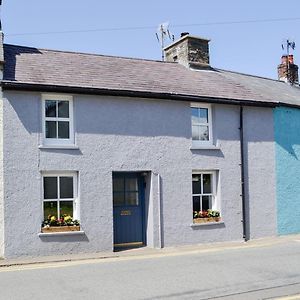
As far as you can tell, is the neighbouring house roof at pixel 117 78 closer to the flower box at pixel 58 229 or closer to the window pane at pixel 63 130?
the window pane at pixel 63 130

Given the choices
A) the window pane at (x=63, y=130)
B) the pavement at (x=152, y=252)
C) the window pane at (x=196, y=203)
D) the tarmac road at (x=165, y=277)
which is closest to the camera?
the tarmac road at (x=165, y=277)

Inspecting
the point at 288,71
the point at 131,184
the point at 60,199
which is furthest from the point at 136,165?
the point at 288,71

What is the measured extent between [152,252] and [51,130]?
14.6 feet

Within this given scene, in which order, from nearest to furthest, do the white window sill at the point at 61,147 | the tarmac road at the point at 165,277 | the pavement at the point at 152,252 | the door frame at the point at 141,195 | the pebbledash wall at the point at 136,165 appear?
the tarmac road at the point at 165,277 → the pavement at the point at 152,252 → the pebbledash wall at the point at 136,165 → the white window sill at the point at 61,147 → the door frame at the point at 141,195

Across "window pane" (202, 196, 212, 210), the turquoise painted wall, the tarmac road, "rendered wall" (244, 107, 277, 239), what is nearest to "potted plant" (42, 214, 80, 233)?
the tarmac road

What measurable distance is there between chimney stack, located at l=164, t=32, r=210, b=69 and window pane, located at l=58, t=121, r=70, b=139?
6.39 m

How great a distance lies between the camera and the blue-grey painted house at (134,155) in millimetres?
12305

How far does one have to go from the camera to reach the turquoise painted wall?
16125 millimetres

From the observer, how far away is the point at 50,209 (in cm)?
1269

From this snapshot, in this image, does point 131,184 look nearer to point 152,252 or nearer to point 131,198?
point 131,198

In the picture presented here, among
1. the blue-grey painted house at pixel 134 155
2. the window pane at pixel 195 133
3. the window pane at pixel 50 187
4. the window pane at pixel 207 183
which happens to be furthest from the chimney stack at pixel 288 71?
the window pane at pixel 50 187

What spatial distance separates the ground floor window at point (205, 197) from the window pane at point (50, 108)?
4869mm

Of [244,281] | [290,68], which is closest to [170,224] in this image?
[244,281]

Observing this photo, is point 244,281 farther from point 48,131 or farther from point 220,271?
point 48,131
